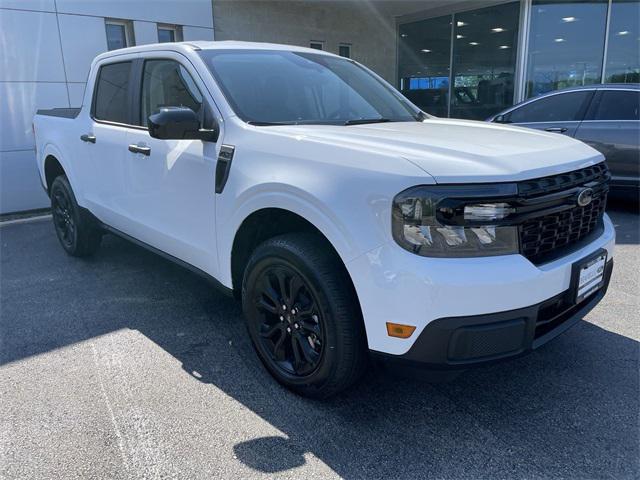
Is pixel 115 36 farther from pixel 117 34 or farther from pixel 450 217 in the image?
pixel 450 217

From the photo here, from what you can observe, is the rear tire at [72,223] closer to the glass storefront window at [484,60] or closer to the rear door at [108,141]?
the rear door at [108,141]


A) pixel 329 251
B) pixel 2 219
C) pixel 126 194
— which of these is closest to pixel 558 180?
pixel 329 251

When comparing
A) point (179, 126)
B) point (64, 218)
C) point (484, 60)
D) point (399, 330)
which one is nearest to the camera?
point (399, 330)

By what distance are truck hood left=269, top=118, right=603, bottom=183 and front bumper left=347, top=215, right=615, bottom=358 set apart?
354 mm

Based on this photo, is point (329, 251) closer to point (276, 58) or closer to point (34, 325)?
point (276, 58)

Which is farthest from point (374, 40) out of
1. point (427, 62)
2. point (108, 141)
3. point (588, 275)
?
point (588, 275)

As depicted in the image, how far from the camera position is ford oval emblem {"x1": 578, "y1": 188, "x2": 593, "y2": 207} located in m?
2.41

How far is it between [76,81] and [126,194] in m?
5.33

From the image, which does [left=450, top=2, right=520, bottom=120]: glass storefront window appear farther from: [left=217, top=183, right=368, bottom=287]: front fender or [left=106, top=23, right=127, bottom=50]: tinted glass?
[left=217, top=183, right=368, bottom=287]: front fender

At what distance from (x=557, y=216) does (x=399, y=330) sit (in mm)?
916

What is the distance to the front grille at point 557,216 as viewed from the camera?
2180mm

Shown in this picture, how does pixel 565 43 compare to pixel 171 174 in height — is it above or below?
above

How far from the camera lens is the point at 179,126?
9.34 feet

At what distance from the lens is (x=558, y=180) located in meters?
2.31
